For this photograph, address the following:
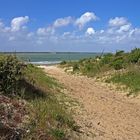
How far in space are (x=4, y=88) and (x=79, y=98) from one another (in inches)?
194

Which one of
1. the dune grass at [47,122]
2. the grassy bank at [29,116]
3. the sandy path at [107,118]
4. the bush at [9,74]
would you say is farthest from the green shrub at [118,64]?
the dune grass at [47,122]

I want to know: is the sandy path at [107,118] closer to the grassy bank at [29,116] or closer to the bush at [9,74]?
the grassy bank at [29,116]

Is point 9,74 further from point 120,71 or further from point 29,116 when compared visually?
point 120,71

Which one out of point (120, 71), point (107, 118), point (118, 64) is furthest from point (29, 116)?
point (118, 64)

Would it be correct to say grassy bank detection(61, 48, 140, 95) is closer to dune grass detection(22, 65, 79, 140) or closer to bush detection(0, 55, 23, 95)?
bush detection(0, 55, 23, 95)

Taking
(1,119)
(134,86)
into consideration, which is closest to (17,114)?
(1,119)

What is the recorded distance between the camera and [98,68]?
29.7 meters

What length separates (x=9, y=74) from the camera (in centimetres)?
1059

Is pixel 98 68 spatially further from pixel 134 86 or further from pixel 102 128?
pixel 102 128

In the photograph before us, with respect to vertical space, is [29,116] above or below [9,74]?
below

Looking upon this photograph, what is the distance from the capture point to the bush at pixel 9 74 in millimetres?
10148

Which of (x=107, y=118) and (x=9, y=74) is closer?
(x=9, y=74)

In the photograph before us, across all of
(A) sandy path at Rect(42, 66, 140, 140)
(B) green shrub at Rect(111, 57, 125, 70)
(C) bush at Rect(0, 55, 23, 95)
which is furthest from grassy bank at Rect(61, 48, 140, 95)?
(C) bush at Rect(0, 55, 23, 95)

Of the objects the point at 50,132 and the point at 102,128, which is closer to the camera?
the point at 50,132
